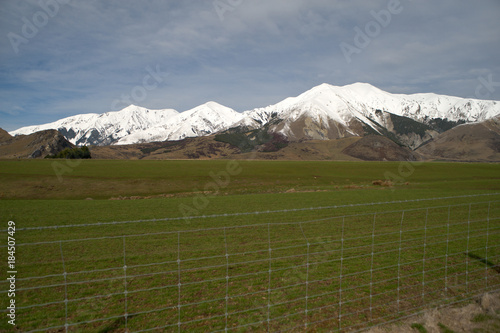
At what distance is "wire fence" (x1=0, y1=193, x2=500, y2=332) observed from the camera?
6988 millimetres

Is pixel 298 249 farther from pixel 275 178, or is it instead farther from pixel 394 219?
pixel 275 178

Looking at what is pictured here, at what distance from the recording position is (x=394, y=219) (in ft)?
56.6

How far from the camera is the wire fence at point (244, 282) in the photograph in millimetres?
6988

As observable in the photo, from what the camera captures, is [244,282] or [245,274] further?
[245,274]

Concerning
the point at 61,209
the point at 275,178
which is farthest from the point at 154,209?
the point at 275,178

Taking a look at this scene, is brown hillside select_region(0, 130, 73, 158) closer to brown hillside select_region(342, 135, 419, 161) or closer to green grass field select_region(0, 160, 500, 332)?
green grass field select_region(0, 160, 500, 332)

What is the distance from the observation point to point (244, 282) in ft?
29.3

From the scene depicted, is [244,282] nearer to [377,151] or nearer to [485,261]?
[485,261]

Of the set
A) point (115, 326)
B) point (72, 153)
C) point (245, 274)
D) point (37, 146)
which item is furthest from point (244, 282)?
point (37, 146)

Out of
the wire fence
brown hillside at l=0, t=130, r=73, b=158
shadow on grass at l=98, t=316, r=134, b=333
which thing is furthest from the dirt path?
brown hillside at l=0, t=130, r=73, b=158

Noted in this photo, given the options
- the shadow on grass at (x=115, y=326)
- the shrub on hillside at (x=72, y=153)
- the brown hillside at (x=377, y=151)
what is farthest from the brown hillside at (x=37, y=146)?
the shadow on grass at (x=115, y=326)

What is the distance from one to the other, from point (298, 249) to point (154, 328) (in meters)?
7.05

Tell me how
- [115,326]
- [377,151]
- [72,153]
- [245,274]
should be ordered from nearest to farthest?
1. [115,326]
2. [245,274]
3. [72,153]
4. [377,151]

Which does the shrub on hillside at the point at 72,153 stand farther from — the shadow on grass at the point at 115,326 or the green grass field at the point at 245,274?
the shadow on grass at the point at 115,326
